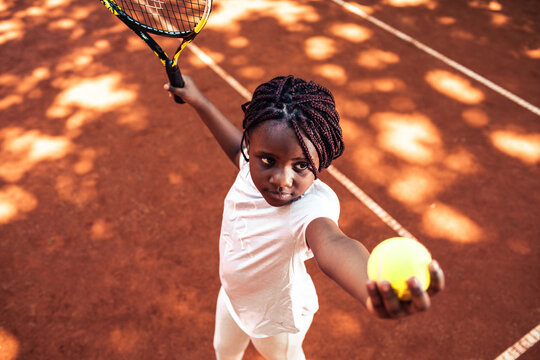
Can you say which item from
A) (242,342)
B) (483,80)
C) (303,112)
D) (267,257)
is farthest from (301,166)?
(483,80)

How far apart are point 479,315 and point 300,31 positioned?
14.2 ft

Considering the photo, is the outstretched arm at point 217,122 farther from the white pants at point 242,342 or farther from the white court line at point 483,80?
the white court line at point 483,80

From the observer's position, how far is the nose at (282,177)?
153 cm

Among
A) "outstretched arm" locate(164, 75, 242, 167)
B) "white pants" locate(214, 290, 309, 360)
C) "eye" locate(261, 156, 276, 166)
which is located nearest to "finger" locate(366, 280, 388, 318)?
"eye" locate(261, 156, 276, 166)

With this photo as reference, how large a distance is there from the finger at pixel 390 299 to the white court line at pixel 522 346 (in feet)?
8.03

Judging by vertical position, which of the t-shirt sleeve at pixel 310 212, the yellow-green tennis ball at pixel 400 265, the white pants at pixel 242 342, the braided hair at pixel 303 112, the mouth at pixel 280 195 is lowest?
the white pants at pixel 242 342

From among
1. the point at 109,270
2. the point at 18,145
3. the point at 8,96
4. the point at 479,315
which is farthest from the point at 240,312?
the point at 8,96

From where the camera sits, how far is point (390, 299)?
3.67ft

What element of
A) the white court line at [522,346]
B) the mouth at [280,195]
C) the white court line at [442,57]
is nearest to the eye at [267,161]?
the mouth at [280,195]

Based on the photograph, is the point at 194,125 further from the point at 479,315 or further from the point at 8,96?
the point at 479,315

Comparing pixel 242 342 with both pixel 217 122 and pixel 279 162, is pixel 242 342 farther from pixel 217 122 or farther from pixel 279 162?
pixel 279 162

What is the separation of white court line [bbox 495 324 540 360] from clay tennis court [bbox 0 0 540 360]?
0.04 feet

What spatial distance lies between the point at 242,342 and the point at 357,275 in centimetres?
133

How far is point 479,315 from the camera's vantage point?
10.7 feet
